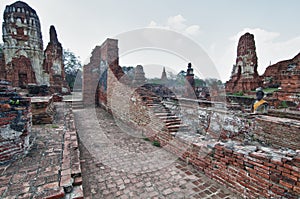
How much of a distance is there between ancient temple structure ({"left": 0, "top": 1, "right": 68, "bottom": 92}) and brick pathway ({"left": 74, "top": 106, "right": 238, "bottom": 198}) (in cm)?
960

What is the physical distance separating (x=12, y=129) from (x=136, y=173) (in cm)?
200

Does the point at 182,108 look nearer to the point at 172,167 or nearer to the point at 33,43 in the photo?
the point at 172,167

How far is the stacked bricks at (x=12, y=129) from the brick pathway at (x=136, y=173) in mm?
1038

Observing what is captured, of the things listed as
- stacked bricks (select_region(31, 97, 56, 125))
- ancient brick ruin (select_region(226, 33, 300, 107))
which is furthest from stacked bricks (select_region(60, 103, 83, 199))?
ancient brick ruin (select_region(226, 33, 300, 107))

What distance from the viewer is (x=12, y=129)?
7.57ft

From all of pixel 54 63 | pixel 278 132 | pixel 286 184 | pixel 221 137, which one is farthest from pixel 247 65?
pixel 54 63

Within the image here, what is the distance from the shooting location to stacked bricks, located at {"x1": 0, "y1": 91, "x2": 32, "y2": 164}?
86.8 inches

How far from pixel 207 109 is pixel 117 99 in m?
3.39

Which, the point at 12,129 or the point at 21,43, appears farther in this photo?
the point at 21,43

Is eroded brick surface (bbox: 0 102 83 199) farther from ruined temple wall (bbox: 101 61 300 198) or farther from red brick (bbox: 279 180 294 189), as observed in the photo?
red brick (bbox: 279 180 294 189)

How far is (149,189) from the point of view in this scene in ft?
7.85

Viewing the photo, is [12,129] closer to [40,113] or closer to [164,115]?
[40,113]

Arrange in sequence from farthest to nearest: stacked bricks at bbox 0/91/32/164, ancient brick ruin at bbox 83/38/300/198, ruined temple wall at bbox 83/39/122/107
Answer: ruined temple wall at bbox 83/39/122/107
stacked bricks at bbox 0/91/32/164
ancient brick ruin at bbox 83/38/300/198

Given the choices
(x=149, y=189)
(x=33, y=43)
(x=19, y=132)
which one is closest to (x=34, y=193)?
(x=19, y=132)
